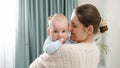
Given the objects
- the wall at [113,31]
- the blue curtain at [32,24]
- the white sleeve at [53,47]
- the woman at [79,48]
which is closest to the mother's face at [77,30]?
the woman at [79,48]

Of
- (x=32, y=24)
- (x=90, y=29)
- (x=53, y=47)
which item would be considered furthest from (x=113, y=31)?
(x=53, y=47)

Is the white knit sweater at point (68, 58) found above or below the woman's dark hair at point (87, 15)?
below

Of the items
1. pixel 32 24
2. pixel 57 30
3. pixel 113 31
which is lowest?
pixel 113 31

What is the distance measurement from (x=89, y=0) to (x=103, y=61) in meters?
0.91

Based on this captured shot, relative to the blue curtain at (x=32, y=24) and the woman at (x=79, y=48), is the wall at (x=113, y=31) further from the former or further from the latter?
the woman at (x=79, y=48)

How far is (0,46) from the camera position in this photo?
9.01 ft

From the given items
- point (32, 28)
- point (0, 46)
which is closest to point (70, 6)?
point (32, 28)

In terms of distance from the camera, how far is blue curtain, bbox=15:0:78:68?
111 inches

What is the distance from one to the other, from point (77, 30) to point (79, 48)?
3.8 inches

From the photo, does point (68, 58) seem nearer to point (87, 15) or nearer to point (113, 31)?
point (87, 15)

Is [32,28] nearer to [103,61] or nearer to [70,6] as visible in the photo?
[70,6]

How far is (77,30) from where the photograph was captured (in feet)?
3.74

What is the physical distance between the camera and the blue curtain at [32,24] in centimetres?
283

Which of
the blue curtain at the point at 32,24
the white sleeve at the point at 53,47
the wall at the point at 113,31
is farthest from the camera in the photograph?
the wall at the point at 113,31
